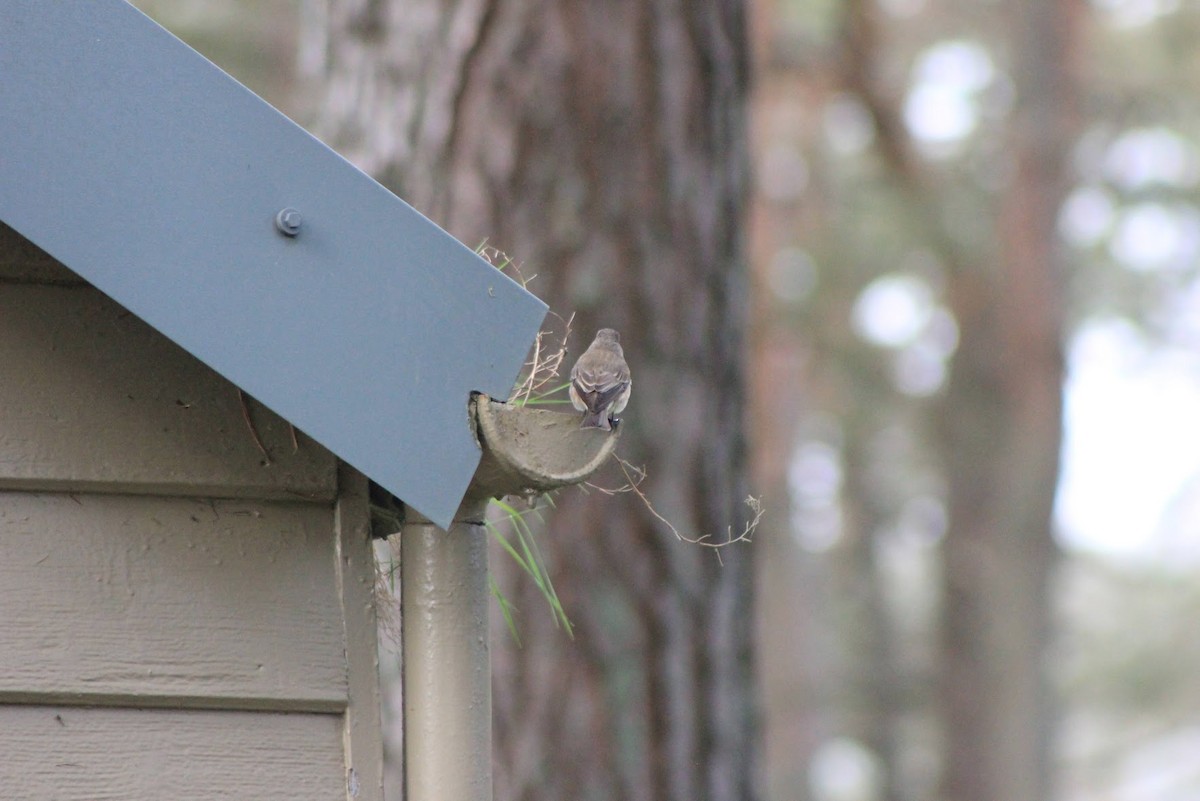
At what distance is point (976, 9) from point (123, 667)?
13377mm

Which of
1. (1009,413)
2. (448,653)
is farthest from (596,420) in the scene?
(1009,413)

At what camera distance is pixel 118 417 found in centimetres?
192

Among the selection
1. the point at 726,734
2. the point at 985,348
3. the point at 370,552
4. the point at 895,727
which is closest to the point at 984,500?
the point at 985,348

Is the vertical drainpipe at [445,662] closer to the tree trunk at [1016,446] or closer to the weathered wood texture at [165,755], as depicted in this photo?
the weathered wood texture at [165,755]

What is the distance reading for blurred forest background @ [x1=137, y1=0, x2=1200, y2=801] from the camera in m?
3.39

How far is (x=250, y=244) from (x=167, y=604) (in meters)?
0.49

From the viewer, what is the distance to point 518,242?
3.46m

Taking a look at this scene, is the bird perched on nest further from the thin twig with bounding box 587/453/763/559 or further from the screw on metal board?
the screw on metal board

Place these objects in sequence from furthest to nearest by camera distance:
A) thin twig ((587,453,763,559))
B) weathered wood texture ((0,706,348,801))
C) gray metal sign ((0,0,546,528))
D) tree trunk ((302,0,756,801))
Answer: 1. tree trunk ((302,0,756,801))
2. thin twig ((587,453,763,559))
3. weathered wood texture ((0,706,348,801))
4. gray metal sign ((0,0,546,528))

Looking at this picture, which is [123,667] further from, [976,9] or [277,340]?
[976,9]

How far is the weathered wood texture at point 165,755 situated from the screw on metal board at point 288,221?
1.99ft

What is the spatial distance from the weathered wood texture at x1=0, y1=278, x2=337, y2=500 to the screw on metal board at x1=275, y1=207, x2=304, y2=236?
0.29 m

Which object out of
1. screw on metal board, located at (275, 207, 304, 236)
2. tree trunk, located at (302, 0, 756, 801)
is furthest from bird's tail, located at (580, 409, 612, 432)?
tree trunk, located at (302, 0, 756, 801)

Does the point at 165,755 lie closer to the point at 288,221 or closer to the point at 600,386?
the point at 288,221
